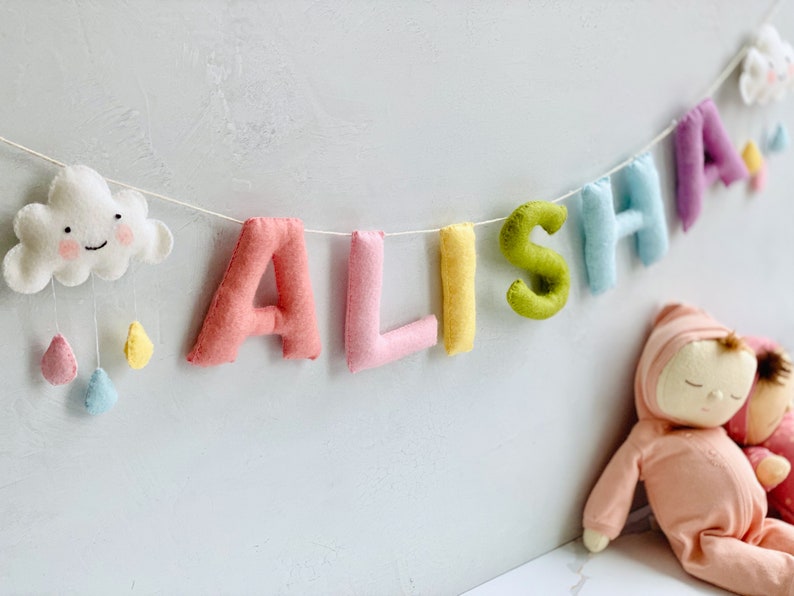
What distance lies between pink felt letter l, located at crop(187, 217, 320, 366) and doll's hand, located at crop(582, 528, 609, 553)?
756mm

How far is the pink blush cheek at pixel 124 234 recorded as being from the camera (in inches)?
35.6

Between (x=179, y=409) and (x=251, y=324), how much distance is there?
147mm

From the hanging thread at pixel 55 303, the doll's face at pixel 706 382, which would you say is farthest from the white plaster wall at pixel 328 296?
the doll's face at pixel 706 382

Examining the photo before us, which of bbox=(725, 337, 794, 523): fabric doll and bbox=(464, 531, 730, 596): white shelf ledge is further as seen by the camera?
bbox=(725, 337, 794, 523): fabric doll

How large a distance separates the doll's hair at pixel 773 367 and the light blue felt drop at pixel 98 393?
1193 mm

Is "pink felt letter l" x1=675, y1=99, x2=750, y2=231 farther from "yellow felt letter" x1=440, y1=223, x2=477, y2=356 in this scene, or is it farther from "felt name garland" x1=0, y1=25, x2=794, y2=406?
"yellow felt letter" x1=440, y1=223, x2=477, y2=356

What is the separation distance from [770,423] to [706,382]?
239 millimetres

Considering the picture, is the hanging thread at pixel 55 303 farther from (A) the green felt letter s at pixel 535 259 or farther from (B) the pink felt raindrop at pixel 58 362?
(A) the green felt letter s at pixel 535 259

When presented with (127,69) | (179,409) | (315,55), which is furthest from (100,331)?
(315,55)

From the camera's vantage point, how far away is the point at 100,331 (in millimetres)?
960

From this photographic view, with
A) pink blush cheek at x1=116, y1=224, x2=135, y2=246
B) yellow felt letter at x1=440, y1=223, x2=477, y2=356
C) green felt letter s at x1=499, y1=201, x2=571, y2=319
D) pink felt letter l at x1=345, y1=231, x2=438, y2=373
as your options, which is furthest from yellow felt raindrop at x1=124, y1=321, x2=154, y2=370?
green felt letter s at x1=499, y1=201, x2=571, y2=319

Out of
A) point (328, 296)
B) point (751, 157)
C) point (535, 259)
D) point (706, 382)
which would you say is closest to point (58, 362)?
point (328, 296)

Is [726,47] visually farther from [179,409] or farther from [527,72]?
[179,409]

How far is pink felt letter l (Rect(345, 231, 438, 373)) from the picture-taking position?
1.11 meters
